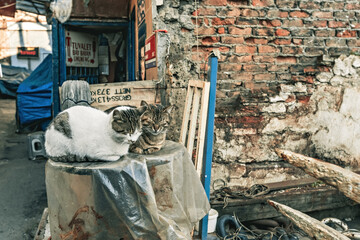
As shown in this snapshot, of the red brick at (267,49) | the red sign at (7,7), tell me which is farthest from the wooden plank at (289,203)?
the red sign at (7,7)

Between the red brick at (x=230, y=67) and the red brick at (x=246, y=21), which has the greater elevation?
the red brick at (x=246, y=21)

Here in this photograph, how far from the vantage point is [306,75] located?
318 centimetres

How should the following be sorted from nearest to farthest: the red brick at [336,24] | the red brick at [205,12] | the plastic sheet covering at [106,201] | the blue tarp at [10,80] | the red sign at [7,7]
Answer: the plastic sheet covering at [106,201] < the red brick at [205,12] < the red brick at [336,24] < the red sign at [7,7] < the blue tarp at [10,80]

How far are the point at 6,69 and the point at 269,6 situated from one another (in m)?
12.7

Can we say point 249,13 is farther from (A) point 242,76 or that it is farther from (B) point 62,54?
(B) point 62,54

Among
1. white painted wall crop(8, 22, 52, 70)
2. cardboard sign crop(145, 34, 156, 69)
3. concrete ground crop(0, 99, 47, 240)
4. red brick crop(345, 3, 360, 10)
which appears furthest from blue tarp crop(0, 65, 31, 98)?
red brick crop(345, 3, 360, 10)

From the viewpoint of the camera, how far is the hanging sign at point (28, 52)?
13.7m

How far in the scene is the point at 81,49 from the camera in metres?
5.12

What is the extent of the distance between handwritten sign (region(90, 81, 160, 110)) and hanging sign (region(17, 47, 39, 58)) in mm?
12938

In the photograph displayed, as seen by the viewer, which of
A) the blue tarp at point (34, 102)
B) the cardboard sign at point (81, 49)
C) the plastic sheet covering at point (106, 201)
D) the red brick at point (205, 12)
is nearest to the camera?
the plastic sheet covering at point (106, 201)

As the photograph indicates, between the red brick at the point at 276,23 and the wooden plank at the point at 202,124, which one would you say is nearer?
the wooden plank at the point at 202,124

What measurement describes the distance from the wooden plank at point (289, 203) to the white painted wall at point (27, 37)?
13.9m

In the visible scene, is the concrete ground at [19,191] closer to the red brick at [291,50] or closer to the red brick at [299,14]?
the red brick at [291,50]

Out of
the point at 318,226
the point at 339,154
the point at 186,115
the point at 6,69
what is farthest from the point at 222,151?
the point at 6,69
